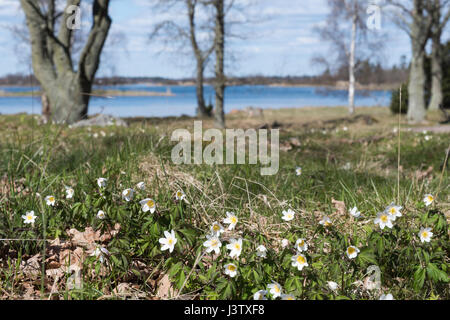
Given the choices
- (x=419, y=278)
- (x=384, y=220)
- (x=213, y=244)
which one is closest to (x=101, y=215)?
(x=213, y=244)

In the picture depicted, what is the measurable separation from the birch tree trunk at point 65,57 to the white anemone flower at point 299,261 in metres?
9.48

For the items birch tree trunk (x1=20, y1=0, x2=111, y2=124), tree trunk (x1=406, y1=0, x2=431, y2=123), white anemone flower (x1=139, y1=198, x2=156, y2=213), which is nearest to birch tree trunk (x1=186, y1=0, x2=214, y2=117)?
birch tree trunk (x1=20, y1=0, x2=111, y2=124)

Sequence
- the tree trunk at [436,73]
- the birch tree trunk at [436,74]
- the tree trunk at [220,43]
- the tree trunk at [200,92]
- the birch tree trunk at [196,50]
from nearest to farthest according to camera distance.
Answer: the tree trunk at [220,43], the birch tree trunk at [196,50], the tree trunk at [200,92], the tree trunk at [436,73], the birch tree trunk at [436,74]

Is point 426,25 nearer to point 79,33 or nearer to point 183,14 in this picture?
point 183,14

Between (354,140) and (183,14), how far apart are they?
32.9 feet

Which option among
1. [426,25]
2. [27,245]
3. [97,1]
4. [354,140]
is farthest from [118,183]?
[426,25]

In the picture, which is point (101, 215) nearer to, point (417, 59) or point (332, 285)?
point (332, 285)

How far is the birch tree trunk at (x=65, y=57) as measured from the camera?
35.0 feet

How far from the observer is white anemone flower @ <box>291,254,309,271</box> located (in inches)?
73.5

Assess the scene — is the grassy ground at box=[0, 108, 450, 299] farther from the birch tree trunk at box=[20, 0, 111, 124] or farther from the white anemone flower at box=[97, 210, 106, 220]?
the birch tree trunk at box=[20, 0, 111, 124]

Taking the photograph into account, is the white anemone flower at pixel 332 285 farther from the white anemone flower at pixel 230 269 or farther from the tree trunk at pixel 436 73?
the tree trunk at pixel 436 73

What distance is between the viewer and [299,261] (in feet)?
6.20

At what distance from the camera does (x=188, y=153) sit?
387 centimetres

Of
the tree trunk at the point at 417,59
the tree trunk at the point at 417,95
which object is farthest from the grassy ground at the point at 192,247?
the tree trunk at the point at 417,95
